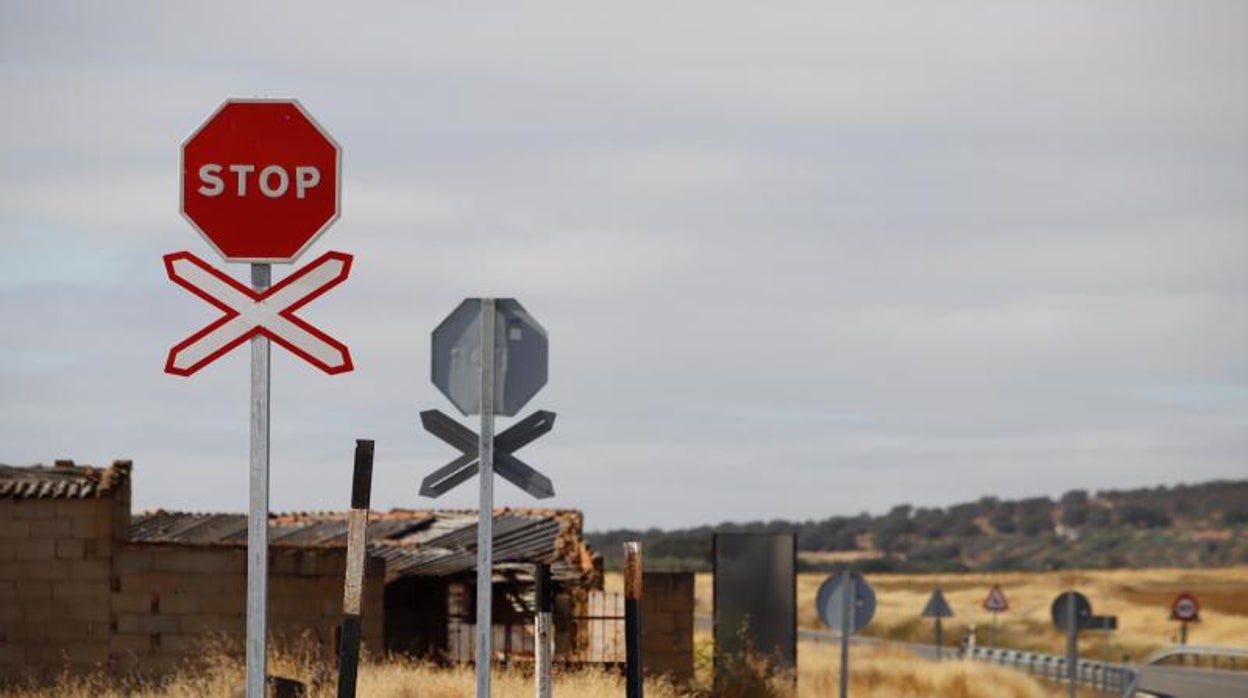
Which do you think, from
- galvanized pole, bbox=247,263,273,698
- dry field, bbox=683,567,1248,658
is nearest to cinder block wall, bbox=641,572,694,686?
galvanized pole, bbox=247,263,273,698

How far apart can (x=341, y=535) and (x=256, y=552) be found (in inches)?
918

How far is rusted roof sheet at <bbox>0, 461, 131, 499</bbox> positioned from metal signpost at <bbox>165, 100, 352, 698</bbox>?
1475cm

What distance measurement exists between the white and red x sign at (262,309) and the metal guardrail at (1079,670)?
116ft

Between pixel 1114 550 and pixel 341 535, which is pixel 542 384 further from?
pixel 1114 550

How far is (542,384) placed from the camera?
1561 centimetres

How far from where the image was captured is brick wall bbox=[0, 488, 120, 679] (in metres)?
26.8

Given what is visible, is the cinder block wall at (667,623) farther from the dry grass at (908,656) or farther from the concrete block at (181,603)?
the concrete block at (181,603)

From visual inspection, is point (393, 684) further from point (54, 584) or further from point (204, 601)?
point (54, 584)

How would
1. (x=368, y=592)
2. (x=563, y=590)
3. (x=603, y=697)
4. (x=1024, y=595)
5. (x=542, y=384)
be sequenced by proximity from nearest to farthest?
(x=542, y=384)
(x=603, y=697)
(x=368, y=592)
(x=563, y=590)
(x=1024, y=595)

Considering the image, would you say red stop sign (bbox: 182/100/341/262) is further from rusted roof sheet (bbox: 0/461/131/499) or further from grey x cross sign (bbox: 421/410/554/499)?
rusted roof sheet (bbox: 0/461/131/499)

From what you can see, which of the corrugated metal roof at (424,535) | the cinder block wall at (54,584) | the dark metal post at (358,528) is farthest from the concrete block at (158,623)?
→ the dark metal post at (358,528)

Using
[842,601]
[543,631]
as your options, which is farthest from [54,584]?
[543,631]

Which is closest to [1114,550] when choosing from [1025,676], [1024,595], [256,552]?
[1024,595]

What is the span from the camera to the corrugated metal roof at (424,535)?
32969mm
